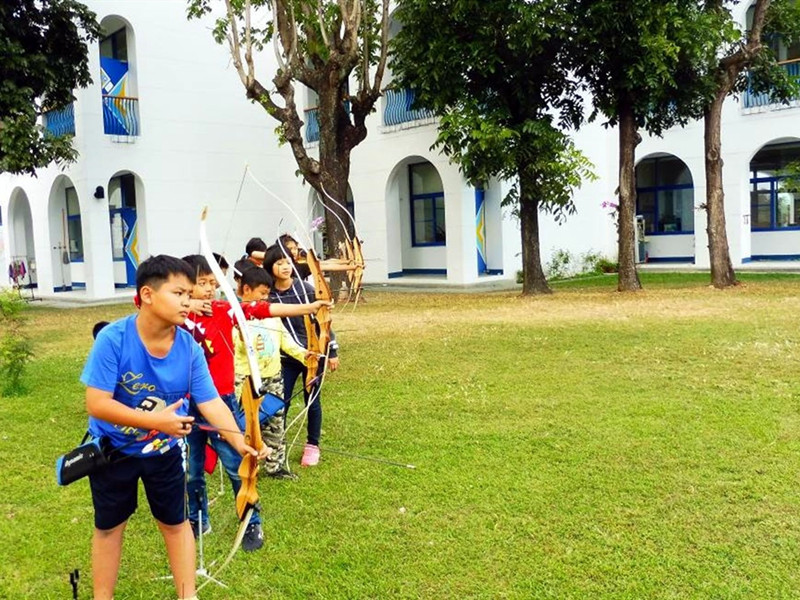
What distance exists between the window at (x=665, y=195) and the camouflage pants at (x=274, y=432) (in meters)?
18.3

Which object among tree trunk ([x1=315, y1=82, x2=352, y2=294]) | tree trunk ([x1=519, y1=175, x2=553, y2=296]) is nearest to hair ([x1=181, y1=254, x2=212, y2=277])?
tree trunk ([x1=315, y1=82, x2=352, y2=294])

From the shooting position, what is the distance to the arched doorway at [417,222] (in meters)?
19.0

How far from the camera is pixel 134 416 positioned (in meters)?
2.45

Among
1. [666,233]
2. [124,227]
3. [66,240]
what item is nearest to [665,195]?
[666,233]

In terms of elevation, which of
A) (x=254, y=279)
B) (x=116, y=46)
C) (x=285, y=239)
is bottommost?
(x=254, y=279)

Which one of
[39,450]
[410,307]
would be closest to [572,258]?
[410,307]

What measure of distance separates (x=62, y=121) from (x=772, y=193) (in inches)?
676

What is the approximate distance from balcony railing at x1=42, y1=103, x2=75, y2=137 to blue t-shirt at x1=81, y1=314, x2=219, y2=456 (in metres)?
15.5

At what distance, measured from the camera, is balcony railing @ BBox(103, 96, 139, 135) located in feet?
54.9

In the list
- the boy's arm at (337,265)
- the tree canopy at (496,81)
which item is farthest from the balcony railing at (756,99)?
the boy's arm at (337,265)

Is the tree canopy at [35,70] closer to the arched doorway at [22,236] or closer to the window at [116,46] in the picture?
the window at [116,46]

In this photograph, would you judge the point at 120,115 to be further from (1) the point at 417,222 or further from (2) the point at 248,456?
(2) the point at 248,456

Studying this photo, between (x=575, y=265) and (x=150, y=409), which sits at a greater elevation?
(x=575, y=265)

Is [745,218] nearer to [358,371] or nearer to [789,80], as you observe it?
[789,80]
